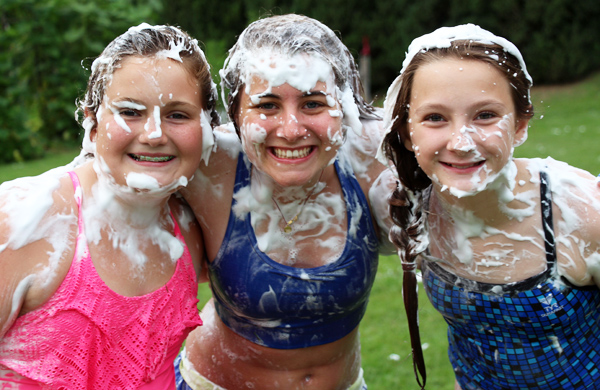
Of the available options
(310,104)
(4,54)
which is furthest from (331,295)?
(4,54)

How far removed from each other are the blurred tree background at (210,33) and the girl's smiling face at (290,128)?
683 cm

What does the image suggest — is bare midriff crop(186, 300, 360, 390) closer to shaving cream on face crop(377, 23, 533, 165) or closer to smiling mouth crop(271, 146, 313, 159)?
smiling mouth crop(271, 146, 313, 159)

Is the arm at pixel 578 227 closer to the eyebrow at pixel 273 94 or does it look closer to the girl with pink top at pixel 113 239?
the eyebrow at pixel 273 94

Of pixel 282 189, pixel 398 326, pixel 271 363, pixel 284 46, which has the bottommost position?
pixel 398 326

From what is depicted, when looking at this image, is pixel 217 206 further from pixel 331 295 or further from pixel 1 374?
pixel 1 374

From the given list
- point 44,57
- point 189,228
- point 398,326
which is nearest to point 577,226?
point 189,228

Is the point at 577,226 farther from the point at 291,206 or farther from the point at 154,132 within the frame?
the point at 154,132

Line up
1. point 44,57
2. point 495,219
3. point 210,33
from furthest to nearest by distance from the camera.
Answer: point 210,33 < point 44,57 < point 495,219

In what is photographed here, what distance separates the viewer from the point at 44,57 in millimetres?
9945

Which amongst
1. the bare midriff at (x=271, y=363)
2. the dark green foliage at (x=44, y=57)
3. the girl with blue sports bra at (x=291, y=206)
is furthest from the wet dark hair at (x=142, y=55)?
the dark green foliage at (x=44, y=57)

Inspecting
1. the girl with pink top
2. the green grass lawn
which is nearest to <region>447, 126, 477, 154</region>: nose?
the green grass lawn

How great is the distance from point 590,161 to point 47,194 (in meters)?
6.63

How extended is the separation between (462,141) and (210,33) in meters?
12.1

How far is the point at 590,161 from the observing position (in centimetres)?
703
